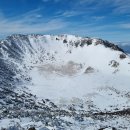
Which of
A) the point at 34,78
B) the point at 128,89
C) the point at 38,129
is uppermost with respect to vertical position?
the point at 34,78

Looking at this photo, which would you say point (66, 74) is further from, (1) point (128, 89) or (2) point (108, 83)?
(1) point (128, 89)

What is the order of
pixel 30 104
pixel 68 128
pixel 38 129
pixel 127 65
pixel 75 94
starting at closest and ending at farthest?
pixel 38 129
pixel 68 128
pixel 30 104
pixel 75 94
pixel 127 65

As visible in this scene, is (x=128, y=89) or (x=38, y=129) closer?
(x=38, y=129)

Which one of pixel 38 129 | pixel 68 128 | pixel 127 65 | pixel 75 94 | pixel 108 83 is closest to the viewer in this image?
pixel 38 129

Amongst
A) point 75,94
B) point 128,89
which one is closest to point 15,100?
point 75,94

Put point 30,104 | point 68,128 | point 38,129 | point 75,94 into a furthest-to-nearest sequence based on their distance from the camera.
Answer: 1. point 75,94
2. point 30,104
3. point 68,128
4. point 38,129

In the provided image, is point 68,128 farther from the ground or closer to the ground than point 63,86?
closer to the ground

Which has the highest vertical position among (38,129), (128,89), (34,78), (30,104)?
(34,78)

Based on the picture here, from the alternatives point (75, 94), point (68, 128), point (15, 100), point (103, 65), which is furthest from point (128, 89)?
point (68, 128)

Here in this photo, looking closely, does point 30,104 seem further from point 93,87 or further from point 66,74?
point 66,74
